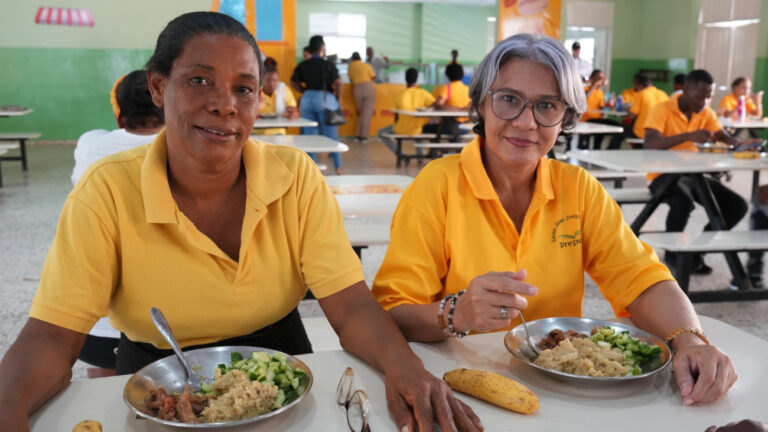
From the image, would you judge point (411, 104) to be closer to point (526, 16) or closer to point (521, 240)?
point (526, 16)

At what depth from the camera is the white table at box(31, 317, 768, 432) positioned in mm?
1001

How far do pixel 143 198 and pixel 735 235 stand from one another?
326 centimetres

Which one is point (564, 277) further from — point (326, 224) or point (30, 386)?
point (30, 386)

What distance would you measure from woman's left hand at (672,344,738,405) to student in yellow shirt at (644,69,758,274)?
338 centimetres

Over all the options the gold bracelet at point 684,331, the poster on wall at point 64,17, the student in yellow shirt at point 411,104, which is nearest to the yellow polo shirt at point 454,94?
the student in yellow shirt at point 411,104

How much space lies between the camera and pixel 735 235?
11.5ft

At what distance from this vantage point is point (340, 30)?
1523 centimetres

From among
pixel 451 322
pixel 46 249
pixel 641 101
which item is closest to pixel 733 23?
pixel 641 101

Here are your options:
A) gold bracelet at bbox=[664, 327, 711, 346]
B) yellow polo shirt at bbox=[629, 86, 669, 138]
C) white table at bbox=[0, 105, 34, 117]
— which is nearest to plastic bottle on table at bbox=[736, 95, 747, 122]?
yellow polo shirt at bbox=[629, 86, 669, 138]

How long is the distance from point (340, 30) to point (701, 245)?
517 inches

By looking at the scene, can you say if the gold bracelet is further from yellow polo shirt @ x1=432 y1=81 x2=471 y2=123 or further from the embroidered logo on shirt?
yellow polo shirt @ x1=432 y1=81 x2=471 y2=123

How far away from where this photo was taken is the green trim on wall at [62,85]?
34.9 feet

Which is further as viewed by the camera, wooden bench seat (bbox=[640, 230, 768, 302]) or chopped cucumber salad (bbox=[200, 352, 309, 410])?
wooden bench seat (bbox=[640, 230, 768, 302])

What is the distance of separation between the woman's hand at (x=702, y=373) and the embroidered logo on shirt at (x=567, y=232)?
452 millimetres
